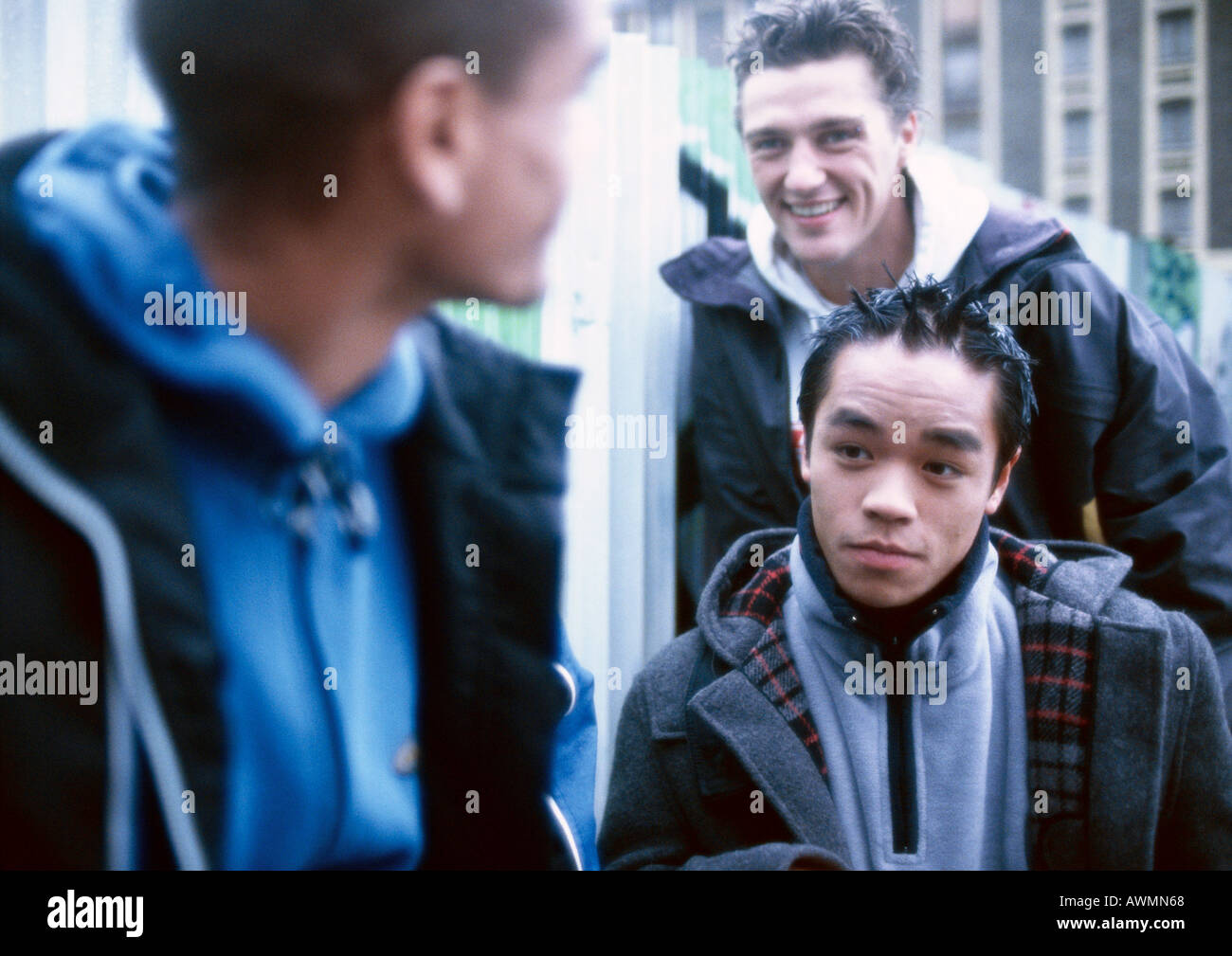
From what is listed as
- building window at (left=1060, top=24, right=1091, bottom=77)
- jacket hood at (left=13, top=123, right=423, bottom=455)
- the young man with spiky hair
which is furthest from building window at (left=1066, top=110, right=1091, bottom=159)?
jacket hood at (left=13, top=123, right=423, bottom=455)

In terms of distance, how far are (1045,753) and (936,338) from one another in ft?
2.47

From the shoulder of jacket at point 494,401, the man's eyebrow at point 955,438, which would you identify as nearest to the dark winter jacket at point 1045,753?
the man's eyebrow at point 955,438

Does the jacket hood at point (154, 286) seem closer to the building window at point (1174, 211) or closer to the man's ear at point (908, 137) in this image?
the man's ear at point (908, 137)

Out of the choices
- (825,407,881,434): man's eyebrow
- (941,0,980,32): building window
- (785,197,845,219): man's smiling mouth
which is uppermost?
(941,0,980,32): building window

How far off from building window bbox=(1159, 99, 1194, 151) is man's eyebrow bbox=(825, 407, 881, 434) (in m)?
0.85

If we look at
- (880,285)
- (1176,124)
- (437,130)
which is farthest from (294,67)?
(1176,124)

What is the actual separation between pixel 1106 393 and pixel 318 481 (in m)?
1.44

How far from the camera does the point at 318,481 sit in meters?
1.77

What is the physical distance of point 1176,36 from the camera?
88.7 inches

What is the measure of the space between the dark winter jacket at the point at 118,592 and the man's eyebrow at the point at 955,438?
2.49 ft

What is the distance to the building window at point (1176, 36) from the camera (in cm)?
225

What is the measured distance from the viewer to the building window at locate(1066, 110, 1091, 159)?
227 centimetres

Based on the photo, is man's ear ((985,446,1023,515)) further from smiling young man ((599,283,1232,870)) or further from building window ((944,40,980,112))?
building window ((944,40,980,112))
